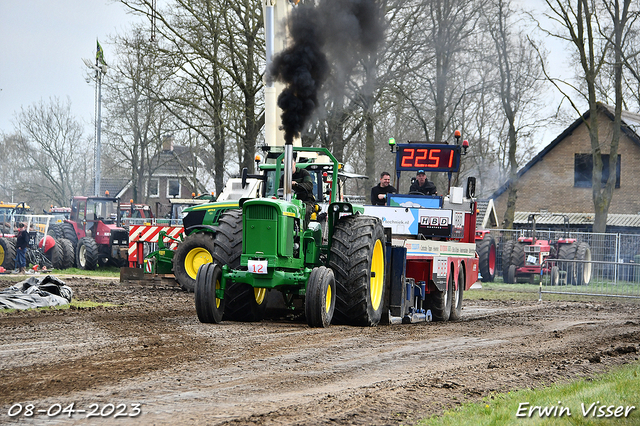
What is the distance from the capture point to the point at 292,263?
405 inches

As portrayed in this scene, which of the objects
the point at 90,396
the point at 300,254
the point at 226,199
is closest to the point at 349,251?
the point at 300,254

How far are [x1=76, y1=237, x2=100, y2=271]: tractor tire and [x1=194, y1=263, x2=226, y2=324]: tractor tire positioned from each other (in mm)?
15938

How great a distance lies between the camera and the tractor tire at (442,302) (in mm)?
13805

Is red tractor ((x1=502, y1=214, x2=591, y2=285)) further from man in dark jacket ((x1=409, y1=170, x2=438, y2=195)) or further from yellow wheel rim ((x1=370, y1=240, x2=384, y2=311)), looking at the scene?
yellow wheel rim ((x1=370, y1=240, x2=384, y2=311))

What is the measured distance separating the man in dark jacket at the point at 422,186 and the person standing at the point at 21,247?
13.6 metres

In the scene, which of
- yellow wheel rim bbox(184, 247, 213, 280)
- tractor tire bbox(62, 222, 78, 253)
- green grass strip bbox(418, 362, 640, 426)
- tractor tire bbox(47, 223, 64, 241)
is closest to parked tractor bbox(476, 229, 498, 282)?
yellow wheel rim bbox(184, 247, 213, 280)

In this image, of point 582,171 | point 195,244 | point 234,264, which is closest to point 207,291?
point 234,264

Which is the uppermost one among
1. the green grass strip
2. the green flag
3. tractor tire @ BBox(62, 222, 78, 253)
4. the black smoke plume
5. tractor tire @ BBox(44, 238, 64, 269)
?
the green flag

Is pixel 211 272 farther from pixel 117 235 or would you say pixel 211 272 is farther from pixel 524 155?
pixel 524 155

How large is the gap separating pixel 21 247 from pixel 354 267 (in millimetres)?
16027

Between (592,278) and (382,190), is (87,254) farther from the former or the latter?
(592,278)

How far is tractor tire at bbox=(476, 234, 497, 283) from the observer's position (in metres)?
28.1

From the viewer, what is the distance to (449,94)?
29438 mm

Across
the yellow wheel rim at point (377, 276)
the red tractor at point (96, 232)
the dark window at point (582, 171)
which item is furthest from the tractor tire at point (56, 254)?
the dark window at point (582, 171)
